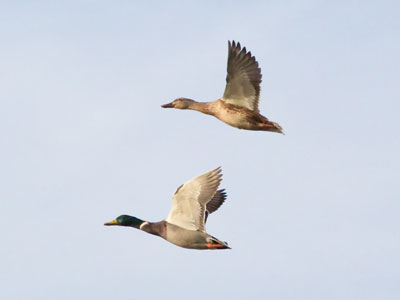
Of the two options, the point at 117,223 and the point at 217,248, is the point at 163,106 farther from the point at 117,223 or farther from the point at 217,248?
the point at 217,248

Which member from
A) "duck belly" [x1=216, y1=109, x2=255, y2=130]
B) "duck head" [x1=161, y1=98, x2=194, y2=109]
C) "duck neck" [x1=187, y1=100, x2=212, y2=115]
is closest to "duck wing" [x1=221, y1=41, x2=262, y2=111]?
"duck belly" [x1=216, y1=109, x2=255, y2=130]

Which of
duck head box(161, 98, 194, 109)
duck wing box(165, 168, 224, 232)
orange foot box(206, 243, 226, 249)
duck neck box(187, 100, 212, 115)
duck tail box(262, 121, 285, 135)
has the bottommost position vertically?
orange foot box(206, 243, 226, 249)

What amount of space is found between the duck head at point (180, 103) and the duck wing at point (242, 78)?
1.73 metres

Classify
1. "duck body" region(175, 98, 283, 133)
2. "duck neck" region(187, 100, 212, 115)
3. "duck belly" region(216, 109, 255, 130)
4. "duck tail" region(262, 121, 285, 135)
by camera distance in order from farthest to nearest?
"duck neck" region(187, 100, 212, 115)
"duck belly" region(216, 109, 255, 130)
"duck body" region(175, 98, 283, 133)
"duck tail" region(262, 121, 285, 135)

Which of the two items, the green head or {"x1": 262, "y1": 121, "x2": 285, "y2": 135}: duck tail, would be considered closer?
{"x1": 262, "y1": 121, "x2": 285, "y2": 135}: duck tail

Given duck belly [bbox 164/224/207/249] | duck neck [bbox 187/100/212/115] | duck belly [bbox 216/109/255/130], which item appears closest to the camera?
duck belly [bbox 164/224/207/249]

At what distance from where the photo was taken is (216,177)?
74.7 ft

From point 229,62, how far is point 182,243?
176 inches

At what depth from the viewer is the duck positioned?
2434cm

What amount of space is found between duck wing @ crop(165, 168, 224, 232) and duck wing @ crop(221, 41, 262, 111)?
258 centimetres

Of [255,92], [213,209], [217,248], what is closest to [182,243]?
[217,248]

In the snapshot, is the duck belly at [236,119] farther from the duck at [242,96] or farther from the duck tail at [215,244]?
the duck tail at [215,244]

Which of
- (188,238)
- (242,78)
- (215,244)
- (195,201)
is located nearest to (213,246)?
(215,244)

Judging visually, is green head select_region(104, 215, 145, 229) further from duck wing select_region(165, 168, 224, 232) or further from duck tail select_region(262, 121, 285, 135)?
duck tail select_region(262, 121, 285, 135)
